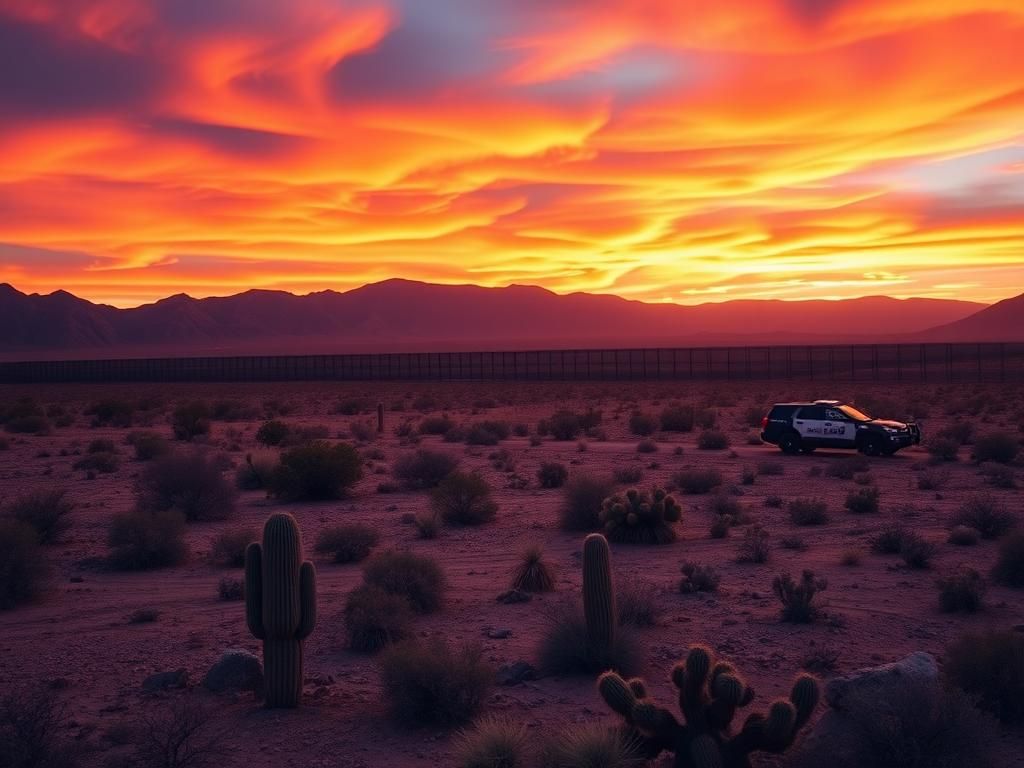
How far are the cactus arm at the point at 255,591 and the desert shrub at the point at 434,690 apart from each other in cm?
140

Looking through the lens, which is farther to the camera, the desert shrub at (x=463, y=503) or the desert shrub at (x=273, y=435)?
the desert shrub at (x=273, y=435)

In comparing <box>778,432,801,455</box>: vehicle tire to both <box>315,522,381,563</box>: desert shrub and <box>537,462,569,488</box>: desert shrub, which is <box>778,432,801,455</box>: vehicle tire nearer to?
<box>537,462,569,488</box>: desert shrub

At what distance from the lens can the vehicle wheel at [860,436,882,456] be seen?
31844 millimetres

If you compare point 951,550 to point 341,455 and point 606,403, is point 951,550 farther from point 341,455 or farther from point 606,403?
point 606,403

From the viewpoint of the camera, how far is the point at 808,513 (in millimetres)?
19922

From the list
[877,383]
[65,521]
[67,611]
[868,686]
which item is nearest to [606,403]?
[877,383]

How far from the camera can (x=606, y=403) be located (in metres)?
65.5

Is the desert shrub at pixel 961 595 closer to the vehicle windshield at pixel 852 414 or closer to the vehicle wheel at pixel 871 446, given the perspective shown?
the vehicle wheel at pixel 871 446

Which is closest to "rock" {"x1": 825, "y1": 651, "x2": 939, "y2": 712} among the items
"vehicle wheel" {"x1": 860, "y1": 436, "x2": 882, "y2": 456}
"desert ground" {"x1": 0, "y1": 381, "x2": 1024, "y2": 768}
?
"desert ground" {"x1": 0, "y1": 381, "x2": 1024, "y2": 768}

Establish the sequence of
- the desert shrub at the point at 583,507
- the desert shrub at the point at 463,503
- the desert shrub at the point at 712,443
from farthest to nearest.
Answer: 1. the desert shrub at the point at 712,443
2. the desert shrub at the point at 463,503
3. the desert shrub at the point at 583,507

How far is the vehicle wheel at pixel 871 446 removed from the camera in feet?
104

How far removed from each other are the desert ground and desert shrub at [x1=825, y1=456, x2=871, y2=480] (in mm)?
239

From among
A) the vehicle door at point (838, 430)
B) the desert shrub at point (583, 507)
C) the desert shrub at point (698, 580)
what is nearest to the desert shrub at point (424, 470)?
the desert shrub at point (583, 507)

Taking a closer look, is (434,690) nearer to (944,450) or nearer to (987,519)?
(987,519)
